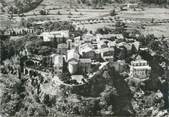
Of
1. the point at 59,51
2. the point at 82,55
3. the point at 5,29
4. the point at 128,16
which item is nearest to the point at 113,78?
the point at 82,55

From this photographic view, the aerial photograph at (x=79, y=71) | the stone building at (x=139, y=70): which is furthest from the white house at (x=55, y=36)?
the stone building at (x=139, y=70)

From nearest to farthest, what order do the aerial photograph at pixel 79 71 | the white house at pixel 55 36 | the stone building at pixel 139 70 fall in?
the aerial photograph at pixel 79 71 → the stone building at pixel 139 70 → the white house at pixel 55 36

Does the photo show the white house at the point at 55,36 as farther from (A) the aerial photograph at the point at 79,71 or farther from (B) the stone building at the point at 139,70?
(B) the stone building at the point at 139,70

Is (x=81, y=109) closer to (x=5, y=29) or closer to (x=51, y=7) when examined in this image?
(x=5, y=29)

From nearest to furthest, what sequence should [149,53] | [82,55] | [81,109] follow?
[81,109] < [82,55] < [149,53]

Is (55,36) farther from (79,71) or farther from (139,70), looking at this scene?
(139,70)

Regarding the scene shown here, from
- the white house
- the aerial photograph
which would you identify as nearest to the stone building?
the aerial photograph

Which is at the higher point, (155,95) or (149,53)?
(149,53)

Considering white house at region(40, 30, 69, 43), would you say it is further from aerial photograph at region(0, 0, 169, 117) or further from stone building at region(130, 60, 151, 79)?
stone building at region(130, 60, 151, 79)
